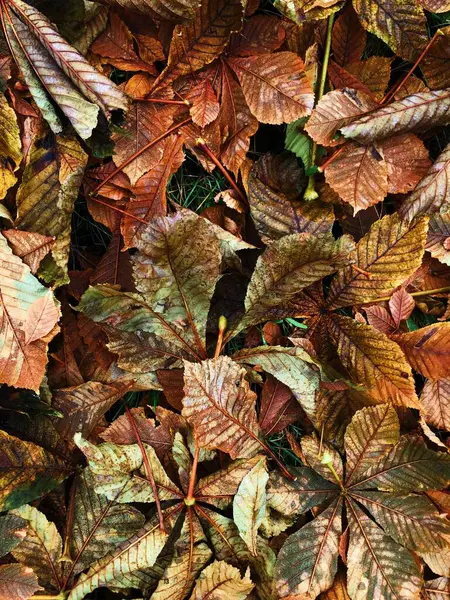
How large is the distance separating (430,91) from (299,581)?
38.7 inches

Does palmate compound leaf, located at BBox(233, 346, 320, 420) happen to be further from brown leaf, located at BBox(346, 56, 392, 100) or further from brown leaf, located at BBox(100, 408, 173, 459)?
brown leaf, located at BBox(346, 56, 392, 100)

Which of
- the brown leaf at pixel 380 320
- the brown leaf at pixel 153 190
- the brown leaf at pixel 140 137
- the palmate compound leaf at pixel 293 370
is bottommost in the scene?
the palmate compound leaf at pixel 293 370

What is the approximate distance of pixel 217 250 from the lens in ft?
3.51

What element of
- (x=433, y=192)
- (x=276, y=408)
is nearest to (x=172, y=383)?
(x=276, y=408)

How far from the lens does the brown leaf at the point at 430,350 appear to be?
1.14 m

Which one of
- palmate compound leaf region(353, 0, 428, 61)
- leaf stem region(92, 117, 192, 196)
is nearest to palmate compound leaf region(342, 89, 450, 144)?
palmate compound leaf region(353, 0, 428, 61)

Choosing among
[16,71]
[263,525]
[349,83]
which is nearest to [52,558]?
[263,525]

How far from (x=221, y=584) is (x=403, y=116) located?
3.14ft

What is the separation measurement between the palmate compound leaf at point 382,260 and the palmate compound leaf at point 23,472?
65cm

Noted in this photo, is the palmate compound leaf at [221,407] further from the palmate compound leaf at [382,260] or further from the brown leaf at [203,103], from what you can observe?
the brown leaf at [203,103]

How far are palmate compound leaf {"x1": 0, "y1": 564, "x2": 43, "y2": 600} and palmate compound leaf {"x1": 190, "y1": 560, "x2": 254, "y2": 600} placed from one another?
0.96 ft

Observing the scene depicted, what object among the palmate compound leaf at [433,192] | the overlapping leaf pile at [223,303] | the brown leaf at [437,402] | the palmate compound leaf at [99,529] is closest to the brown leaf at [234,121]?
the overlapping leaf pile at [223,303]

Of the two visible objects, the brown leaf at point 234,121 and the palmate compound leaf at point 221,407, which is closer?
the palmate compound leaf at point 221,407

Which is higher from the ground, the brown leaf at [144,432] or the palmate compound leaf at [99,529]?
the brown leaf at [144,432]
